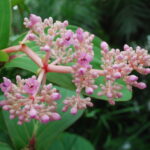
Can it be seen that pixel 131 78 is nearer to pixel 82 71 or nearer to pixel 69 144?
pixel 82 71

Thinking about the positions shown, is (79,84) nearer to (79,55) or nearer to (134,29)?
(79,55)

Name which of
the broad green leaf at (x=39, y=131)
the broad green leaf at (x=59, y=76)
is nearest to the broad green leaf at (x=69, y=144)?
the broad green leaf at (x=39, y=131)

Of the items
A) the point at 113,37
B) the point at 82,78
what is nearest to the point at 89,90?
the point at 82,78

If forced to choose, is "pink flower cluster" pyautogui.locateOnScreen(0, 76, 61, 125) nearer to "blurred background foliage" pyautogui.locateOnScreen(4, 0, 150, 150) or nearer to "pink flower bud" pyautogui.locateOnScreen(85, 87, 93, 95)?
"pink flower bud" pyautogui.locateOnScreen(85, 87, 93, 95)

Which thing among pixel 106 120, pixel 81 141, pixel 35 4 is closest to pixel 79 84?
pixel 81 141

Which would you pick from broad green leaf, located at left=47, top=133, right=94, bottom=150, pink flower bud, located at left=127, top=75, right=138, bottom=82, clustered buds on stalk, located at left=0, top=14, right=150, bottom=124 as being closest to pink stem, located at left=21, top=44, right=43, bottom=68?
clustered buds on stalk, located at left=0, top=14, right=150, bottom=124

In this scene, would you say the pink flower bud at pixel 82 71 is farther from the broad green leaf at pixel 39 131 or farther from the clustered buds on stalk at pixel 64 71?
the broad green leaf at pixel 39 131
